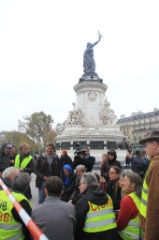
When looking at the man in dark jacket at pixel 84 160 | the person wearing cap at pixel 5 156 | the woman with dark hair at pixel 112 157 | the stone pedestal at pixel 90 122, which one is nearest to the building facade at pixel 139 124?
the stone pedestal at pixel 90 122

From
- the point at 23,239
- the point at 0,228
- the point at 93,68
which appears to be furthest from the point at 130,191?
the point at 93,68

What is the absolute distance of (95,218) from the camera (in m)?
3.17

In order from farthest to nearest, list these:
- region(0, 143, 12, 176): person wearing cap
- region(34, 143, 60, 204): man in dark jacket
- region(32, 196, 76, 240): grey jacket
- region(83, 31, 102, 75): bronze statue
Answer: region(83, 31, 102, 75): bronze statue, region(0, 143, 12, 176): person wearing cap, region(34, 143, 60, 204): man in dark jacket, region(32, 196, 76, 240): grey jacket

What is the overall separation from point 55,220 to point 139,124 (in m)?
74.4

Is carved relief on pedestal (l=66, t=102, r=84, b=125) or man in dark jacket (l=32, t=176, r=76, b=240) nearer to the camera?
man in dark jacket (l=32, t=176, r=76, b=240)

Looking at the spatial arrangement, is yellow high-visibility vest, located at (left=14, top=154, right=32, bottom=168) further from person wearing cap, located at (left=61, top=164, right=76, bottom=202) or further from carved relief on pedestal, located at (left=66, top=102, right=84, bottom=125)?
carved relief on pedestal, located at (left=66, top=102, right=84, bottom=125)

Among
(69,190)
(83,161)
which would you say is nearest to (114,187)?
(69,190)

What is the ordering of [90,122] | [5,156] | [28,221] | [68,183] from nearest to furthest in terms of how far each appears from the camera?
[28,221], [68,183], [5,156], [90,122]

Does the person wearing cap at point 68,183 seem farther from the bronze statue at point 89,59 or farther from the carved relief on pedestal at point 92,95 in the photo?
the bronze statue at point 89,59

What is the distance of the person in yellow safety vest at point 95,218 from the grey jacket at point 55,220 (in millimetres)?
223

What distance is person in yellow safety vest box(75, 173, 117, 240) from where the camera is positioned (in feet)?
10.4

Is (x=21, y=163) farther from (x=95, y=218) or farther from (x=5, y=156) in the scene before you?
(x=95, y=218)

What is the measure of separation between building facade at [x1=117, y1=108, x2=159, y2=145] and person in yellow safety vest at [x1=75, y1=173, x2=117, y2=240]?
6710 cm

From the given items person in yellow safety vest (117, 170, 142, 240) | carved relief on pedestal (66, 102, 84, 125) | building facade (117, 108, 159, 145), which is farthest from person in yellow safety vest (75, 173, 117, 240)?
building facade (117, 108, 159, 145)
